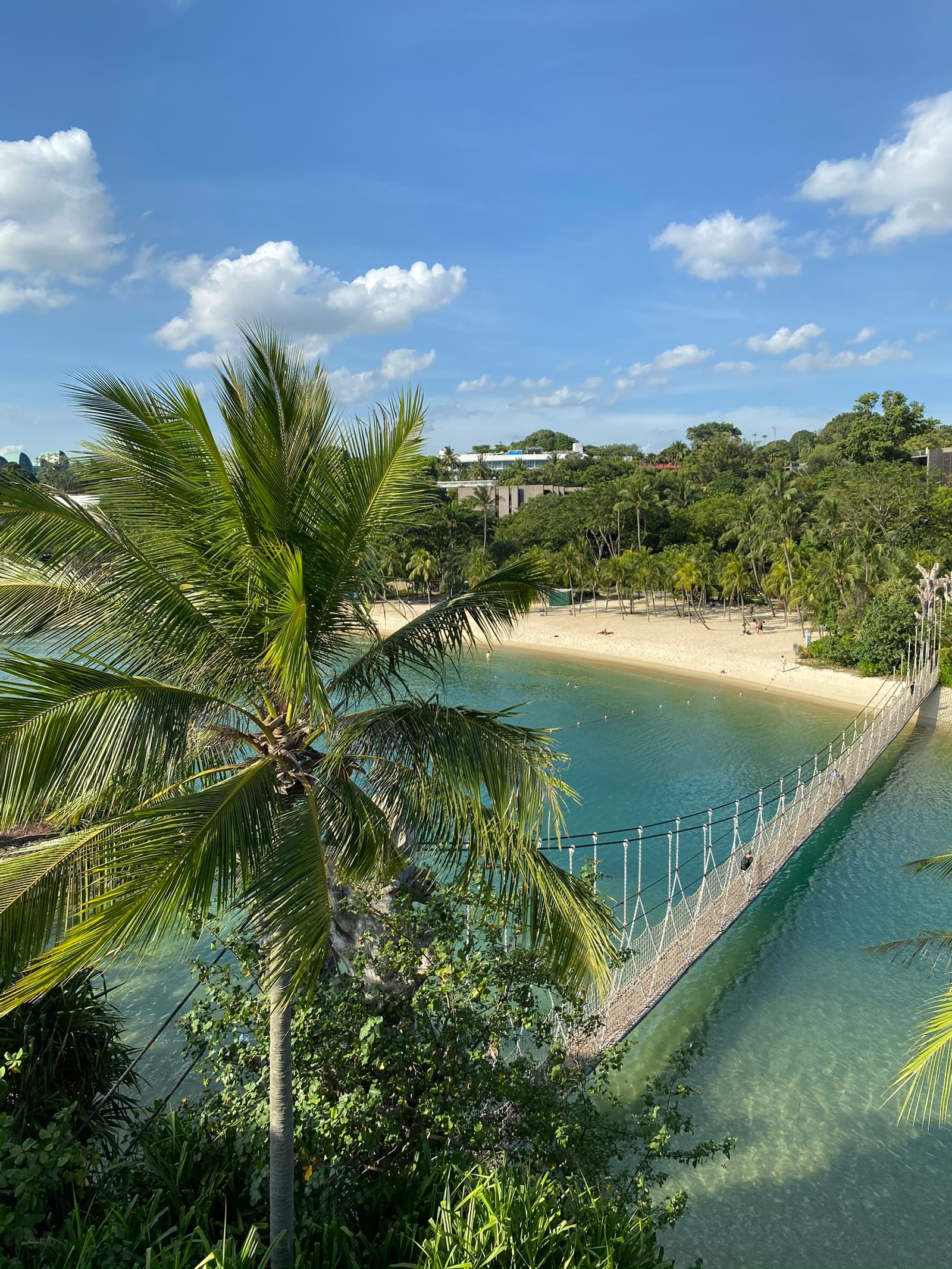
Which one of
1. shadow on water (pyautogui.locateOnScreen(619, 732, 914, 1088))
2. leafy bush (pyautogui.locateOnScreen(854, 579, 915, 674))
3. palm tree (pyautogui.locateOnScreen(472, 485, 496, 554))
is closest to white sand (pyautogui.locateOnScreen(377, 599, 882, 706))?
leafy bush (pyautogui.locateOnScreen(854, 579, 915, 674))

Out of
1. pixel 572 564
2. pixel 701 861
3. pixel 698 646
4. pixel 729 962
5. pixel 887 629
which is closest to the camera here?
pixel 729 962

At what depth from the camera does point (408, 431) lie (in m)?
3.13

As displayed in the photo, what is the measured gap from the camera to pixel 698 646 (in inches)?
987

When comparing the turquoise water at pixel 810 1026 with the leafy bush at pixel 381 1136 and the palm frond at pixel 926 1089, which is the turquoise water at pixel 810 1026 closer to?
the palm frond at pixel 926 1089

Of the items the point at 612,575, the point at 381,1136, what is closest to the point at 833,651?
the point at 612,575

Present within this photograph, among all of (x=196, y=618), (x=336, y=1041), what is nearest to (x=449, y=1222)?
(x=336, y=1041)

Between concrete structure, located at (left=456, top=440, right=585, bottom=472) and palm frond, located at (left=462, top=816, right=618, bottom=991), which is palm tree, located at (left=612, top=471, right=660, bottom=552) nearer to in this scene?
palm frond, located at (left=462, top=816, right=618, bottom=991)

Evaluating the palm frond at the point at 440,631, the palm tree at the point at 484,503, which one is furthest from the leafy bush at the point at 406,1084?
the palm tree at the point at 484,503

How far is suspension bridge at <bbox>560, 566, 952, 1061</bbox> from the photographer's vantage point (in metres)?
6.59

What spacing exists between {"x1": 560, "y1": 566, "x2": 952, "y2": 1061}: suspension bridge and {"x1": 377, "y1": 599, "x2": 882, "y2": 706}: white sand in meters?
2.48

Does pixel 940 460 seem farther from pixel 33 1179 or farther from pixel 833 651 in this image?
pixel 33 1179

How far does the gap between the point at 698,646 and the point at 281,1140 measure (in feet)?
76.9

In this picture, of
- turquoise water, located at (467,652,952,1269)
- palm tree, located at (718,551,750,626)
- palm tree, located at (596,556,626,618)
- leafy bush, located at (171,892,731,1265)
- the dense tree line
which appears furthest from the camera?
palm tree, located at (596,556,626,618)

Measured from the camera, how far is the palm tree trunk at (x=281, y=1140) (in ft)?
9.48
